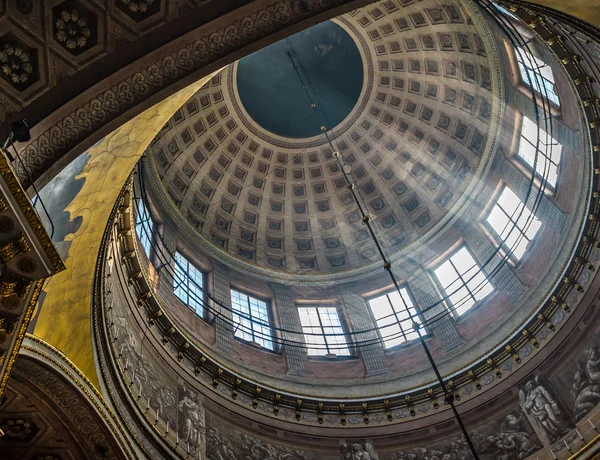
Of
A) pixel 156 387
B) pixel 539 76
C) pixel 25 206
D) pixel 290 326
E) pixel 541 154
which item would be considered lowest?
pixel 25 206

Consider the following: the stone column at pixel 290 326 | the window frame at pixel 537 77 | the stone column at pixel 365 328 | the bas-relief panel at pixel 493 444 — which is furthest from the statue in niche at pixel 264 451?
the window frame at pixel 537 77

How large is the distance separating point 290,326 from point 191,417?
23.5 ft

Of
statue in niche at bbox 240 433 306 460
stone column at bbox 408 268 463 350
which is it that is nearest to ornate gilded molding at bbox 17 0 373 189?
statue in niche at bbox 240 433 306 460

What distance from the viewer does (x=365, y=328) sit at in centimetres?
2084

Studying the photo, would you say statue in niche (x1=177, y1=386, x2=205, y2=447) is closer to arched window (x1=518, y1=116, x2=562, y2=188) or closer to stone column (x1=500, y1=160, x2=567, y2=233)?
stone column (x1=500, y1=160, x2=567, y2=233)

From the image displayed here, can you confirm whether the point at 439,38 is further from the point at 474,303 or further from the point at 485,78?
the point at 474,303

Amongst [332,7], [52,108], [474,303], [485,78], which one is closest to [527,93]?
[485,78]

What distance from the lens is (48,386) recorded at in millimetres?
8672

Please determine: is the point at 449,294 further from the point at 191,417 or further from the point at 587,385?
the point at 191,417

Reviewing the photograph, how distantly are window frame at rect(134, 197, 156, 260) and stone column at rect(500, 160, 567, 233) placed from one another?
12328 millimetres

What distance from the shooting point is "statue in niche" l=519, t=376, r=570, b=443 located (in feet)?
46.8

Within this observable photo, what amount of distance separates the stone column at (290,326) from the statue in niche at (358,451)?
3.04 metres

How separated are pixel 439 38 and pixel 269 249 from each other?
427 inches

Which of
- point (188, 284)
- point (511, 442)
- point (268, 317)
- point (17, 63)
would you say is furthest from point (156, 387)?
point (511, 442)
